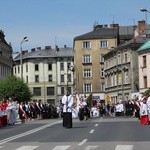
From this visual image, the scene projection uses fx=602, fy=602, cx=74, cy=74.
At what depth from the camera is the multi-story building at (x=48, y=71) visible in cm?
15444

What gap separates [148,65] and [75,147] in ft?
215

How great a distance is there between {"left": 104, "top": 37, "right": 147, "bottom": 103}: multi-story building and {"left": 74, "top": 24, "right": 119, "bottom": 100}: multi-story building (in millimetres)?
14969

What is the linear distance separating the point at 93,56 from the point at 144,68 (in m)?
37.1

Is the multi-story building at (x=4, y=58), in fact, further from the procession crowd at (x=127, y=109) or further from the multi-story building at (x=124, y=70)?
the procession crowd at (x=127, y=109)

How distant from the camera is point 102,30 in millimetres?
123812

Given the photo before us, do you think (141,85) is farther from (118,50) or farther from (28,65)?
(28,65)

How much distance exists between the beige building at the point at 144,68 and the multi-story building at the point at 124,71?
4.54 metres

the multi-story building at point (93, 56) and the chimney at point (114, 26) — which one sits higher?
the chimney at point (114, 26)

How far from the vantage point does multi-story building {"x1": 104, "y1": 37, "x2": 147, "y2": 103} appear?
9225 centimetres

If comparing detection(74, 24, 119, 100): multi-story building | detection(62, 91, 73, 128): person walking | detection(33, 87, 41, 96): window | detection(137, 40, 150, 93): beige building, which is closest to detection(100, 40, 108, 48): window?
detection(74, 24, 119, 100): multi-story building

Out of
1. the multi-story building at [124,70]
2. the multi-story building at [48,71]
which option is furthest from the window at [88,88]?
the multi-story building at [48,71]

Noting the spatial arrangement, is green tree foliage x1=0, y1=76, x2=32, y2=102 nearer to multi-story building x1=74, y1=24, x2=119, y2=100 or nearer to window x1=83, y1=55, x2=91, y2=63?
multi-story building x1=74, y1=24, x2=119, y2=100

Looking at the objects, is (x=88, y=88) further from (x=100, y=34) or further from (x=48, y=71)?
Answer: (x=48, y=71)

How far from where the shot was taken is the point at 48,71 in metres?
158
